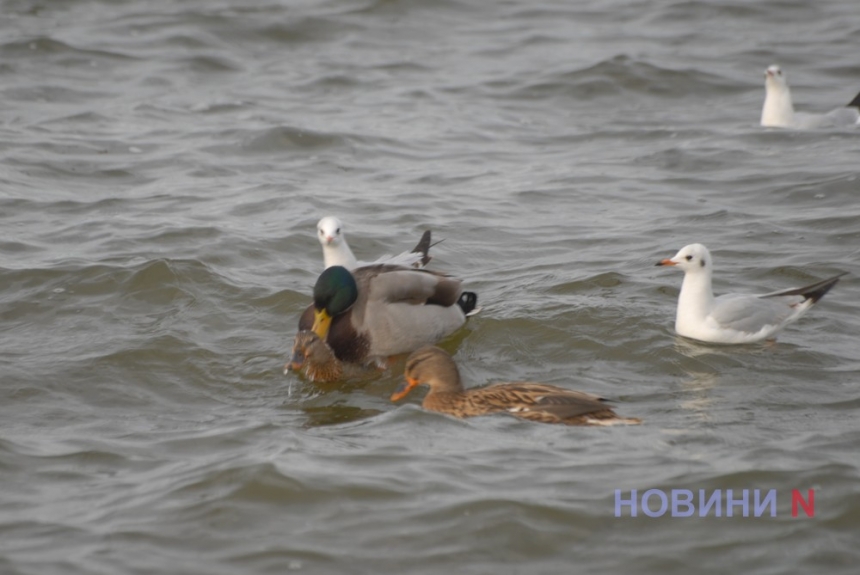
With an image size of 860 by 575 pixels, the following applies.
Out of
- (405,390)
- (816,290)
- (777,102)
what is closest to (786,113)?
(777,102)

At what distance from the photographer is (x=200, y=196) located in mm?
12625

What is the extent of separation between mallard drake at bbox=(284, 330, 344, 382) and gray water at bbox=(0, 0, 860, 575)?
15cm

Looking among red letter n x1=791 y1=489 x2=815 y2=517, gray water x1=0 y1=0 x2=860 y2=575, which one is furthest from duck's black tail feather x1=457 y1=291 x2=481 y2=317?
red letter n x1=791 y1=489 x2=815 y2=517

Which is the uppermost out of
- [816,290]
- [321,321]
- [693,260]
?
[693,260]

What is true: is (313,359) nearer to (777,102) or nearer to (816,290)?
(816,290)

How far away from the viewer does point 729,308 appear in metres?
9.18

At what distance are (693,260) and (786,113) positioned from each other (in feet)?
20.5

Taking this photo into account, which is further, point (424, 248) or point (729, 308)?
point (424, 248)

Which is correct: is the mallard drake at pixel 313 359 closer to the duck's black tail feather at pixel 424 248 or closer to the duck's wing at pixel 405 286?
the duck's wing at pixel 405 286

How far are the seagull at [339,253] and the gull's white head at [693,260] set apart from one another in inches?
80.1

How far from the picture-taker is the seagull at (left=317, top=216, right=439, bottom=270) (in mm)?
9781

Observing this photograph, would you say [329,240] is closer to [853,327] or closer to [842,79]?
[853,327]

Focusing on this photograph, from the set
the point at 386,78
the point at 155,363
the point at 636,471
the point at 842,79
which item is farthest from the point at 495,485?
the point at 842,79

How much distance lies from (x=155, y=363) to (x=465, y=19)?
12.5 m
